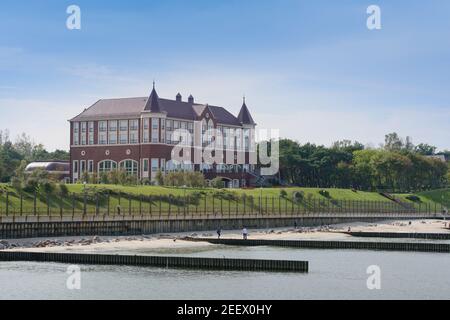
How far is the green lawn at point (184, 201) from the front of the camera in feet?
304

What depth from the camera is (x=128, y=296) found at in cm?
4378

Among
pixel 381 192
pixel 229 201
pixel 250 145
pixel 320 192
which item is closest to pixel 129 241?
pixel 229 201

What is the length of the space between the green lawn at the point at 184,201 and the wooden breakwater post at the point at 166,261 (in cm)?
2313

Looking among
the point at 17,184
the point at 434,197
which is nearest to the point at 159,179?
the point at 17,184

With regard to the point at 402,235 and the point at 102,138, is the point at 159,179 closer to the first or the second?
the point at 102,138

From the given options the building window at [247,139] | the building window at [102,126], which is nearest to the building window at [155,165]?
the building window at [102,126]

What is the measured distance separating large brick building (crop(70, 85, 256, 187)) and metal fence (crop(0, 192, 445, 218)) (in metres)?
20.4

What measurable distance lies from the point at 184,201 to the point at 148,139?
3420 centimetres

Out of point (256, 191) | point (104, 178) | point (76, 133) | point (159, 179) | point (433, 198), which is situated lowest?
point (433, 198)

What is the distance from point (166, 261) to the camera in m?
56.1

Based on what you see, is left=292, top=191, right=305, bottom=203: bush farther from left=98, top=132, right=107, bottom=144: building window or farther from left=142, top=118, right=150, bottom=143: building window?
left=98, top=132, right=107, bottom=144: building window

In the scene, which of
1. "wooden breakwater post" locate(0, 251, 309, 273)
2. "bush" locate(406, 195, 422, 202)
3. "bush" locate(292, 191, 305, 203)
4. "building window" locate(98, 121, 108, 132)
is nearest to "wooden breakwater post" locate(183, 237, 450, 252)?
"wooden breakwater post" locate(0, 251, 309, 273)

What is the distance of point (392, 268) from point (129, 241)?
94.5 feet
